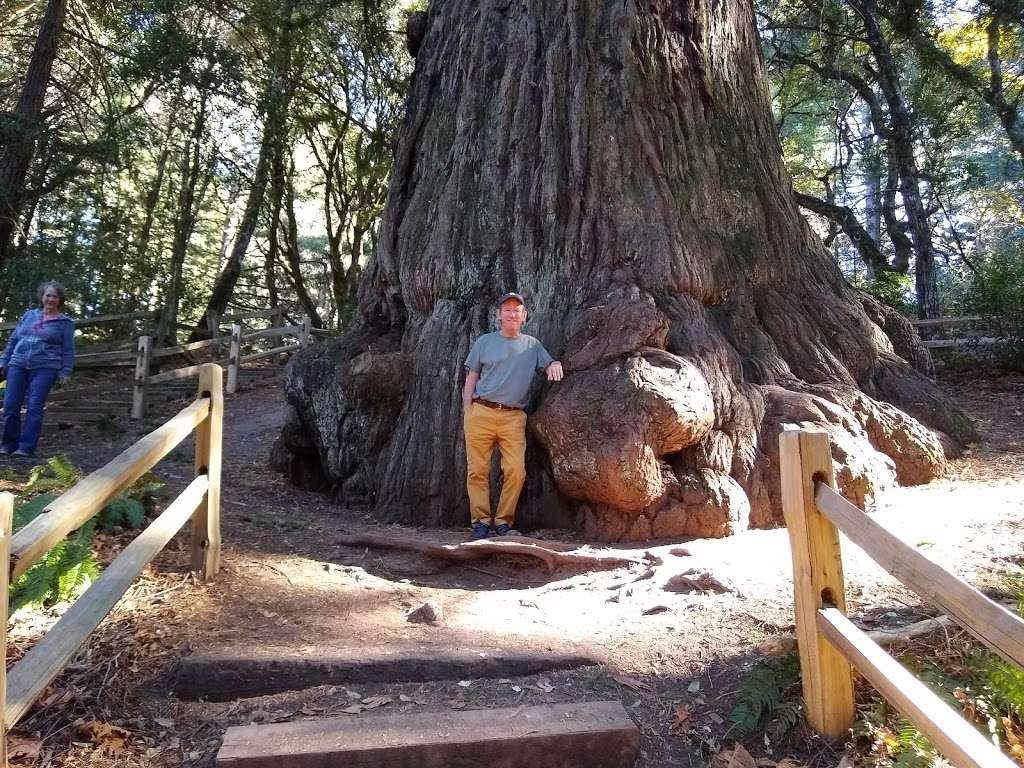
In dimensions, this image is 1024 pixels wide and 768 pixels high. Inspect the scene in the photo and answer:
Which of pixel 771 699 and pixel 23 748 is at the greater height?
pixel 23 748

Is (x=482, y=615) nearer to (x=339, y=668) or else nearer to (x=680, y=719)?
(x=339, y=668)

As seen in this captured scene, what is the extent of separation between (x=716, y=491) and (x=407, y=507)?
249 cm

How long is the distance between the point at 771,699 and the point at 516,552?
7.69 ft

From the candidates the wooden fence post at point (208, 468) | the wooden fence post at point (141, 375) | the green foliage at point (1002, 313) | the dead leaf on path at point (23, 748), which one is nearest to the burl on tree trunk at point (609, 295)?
the wooden fence post at point (208, 468)

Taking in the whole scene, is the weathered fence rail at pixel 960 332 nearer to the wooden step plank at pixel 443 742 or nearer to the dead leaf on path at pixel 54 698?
the wooden step plank at pixel 443 742

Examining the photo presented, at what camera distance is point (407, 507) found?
6.36m

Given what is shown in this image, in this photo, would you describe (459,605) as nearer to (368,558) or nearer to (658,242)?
(368,558)

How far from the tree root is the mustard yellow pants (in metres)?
0.50

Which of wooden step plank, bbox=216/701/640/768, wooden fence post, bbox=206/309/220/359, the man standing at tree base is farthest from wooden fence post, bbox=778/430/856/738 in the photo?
wooden fence post, bbox=206/309/220/359

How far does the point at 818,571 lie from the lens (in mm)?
2760

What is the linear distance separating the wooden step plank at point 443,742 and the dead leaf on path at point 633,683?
0.37 meters

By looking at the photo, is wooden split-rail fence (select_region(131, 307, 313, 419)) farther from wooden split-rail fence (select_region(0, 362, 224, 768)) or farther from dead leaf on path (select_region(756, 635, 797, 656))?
dead leaf on path (select_region(756, 635, 797, 656))

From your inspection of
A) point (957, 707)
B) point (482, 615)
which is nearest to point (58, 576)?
point (482, 615)

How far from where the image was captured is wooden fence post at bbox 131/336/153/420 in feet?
37.7
